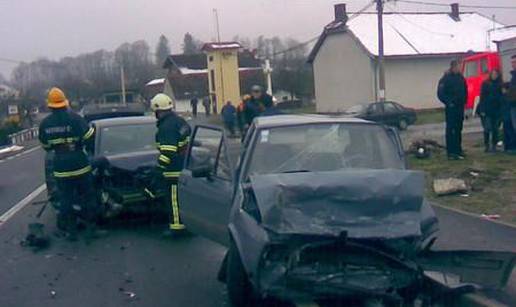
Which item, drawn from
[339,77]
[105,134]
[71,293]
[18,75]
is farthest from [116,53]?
[71,293]

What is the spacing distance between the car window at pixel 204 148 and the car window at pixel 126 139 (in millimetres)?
3384

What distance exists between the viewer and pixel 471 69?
33812 mm

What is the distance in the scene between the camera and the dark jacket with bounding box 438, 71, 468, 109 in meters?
15.5

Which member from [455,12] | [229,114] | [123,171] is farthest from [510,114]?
[455,12]

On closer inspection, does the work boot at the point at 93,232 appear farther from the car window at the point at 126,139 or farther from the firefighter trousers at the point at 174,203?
the car window at the point at 126,139

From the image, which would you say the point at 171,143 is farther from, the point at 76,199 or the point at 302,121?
the point at 302,121

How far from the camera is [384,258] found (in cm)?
566

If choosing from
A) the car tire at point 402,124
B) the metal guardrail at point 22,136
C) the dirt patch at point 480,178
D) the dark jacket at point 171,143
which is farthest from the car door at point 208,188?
the metal guardrail at point 22,136

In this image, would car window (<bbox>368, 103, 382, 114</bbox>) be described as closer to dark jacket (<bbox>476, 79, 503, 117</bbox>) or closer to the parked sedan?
the parked sedan

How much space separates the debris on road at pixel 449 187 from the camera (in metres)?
12.5

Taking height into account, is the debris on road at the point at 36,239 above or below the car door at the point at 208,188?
below

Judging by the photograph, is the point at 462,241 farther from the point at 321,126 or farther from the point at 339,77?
the point at 339,77

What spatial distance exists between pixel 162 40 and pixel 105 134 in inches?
4630

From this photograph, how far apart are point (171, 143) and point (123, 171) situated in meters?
1.56
